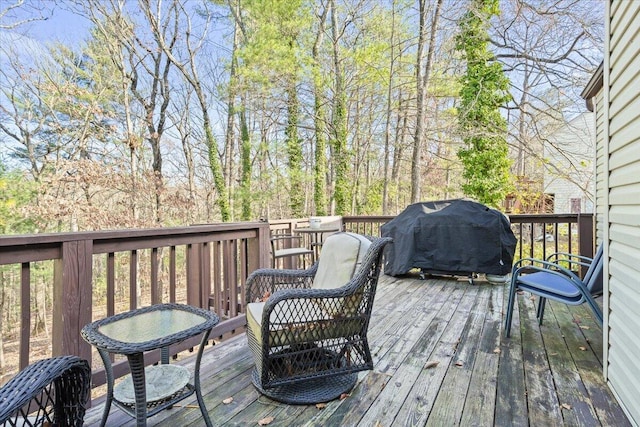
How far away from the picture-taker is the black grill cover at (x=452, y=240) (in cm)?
467

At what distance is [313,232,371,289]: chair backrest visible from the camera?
222 cm

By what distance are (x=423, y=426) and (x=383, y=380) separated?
487 mm

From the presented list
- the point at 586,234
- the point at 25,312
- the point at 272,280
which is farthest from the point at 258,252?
the point at 586,234

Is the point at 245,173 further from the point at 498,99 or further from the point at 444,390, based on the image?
the point at 444,390

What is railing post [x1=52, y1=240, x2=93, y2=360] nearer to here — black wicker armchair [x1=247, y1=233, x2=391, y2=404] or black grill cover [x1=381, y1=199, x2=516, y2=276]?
black wicker armchair [x1=247, y1=233, x2=391, y2=404]

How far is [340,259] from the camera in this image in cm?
229

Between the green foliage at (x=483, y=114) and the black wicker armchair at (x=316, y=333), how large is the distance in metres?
7.07

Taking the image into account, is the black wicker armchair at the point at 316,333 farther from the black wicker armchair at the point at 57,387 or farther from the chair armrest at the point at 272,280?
the black wicker armchair at the point at 57,387

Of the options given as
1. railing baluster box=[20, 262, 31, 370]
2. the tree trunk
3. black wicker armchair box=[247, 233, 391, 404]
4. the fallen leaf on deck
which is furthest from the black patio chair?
the tree trunk

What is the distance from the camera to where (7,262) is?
1.65m

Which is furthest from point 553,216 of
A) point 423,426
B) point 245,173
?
point 245,173

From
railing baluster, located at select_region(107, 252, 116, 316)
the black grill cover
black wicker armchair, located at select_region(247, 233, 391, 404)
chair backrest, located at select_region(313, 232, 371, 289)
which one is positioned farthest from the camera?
the black grill cover

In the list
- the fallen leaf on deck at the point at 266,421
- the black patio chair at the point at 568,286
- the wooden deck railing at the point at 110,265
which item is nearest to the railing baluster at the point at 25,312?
the wooden deck railing at the point at 110,265

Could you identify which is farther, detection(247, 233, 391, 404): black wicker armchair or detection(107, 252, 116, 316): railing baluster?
detection(107, 252, 116, 316): railing baluster
